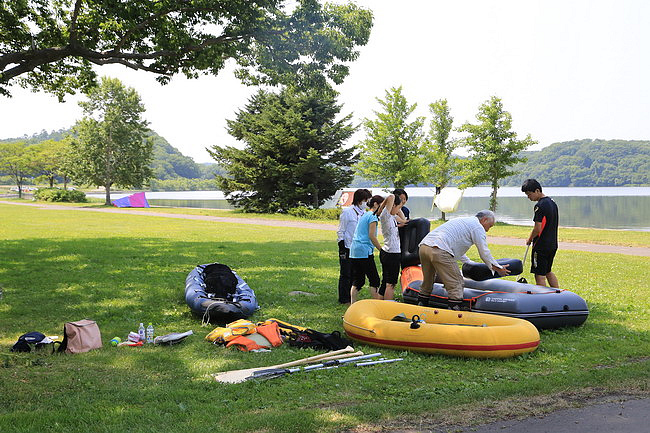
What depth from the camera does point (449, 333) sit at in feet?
20.4

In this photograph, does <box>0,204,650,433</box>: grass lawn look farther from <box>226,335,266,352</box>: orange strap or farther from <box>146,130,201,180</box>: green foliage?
<box>146,130,201,180</box>: green foliage

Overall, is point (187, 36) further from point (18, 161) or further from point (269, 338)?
point (18, 161)

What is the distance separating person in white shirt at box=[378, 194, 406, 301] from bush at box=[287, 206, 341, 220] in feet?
76.7

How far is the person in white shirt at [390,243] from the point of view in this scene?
8.41 metres

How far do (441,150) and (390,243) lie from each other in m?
34.6

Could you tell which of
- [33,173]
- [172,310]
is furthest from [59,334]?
[33,173]

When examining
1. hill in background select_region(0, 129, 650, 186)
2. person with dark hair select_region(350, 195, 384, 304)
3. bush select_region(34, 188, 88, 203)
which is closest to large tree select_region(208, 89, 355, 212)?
bush select_region(34, 188, 88, 203)

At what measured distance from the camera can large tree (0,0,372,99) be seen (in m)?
13.1

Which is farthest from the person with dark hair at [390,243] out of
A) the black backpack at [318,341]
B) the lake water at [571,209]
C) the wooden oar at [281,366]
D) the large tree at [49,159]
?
the large tree at [49,159]

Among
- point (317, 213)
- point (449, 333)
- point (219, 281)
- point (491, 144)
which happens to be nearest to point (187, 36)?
point (219, 281)

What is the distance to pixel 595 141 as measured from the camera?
17062 centimetres

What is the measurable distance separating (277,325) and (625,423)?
4182 millimetres

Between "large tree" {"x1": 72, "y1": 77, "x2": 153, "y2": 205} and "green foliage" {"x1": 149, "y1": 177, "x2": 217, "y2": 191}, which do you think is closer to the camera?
"large tree" {"x1": 72, "y1": 77, "x2": 153, "y2": 205}

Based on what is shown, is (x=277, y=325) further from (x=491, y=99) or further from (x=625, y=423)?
(x=491, y=99)
